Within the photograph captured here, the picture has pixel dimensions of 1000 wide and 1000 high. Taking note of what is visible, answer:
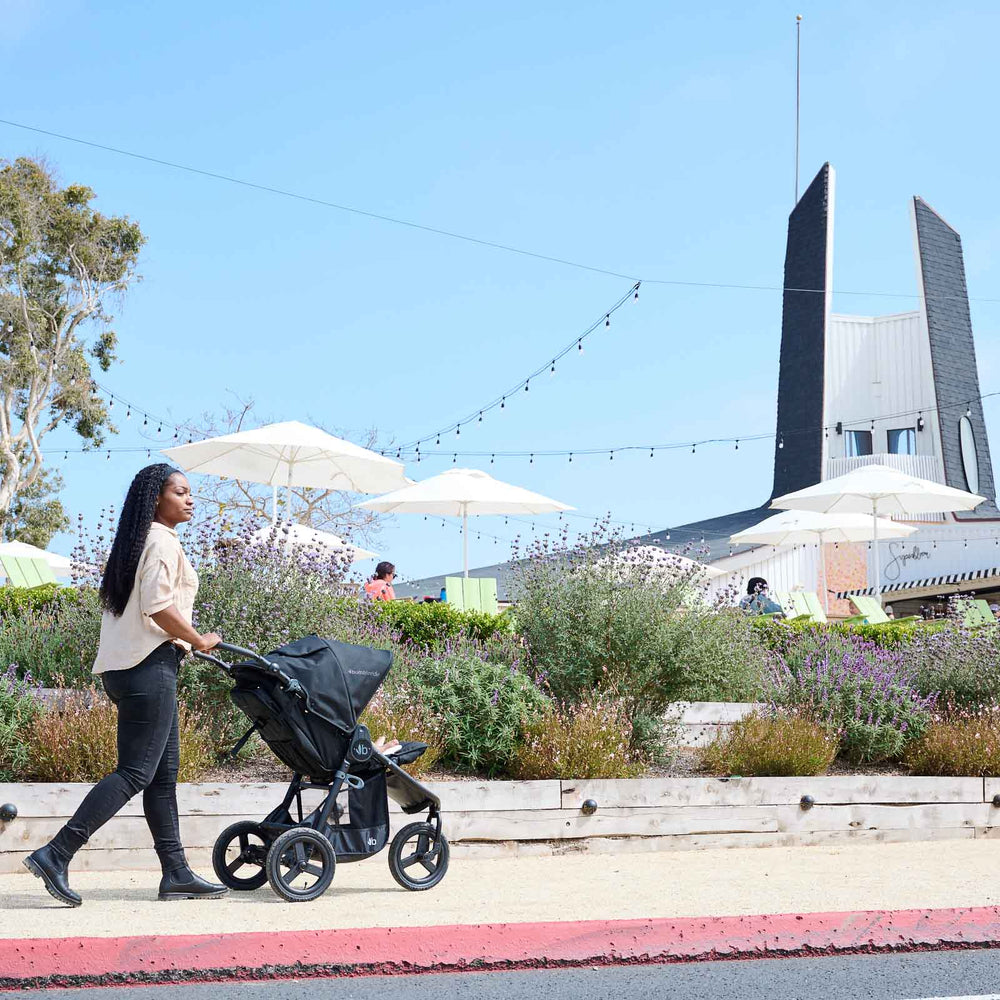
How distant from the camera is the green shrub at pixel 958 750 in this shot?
7766 mm

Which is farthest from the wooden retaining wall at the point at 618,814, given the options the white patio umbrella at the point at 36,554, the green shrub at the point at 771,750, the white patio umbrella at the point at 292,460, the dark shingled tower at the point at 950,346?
the dark shingled tower at the point at 950,346

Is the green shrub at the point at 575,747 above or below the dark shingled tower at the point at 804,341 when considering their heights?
below

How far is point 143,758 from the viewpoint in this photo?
469cm

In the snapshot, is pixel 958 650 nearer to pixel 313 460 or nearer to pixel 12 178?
pixel 313 460

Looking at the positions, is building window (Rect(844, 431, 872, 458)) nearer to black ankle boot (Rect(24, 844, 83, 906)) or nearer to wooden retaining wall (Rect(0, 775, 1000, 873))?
wooden retaining wall (Rect(0, 775, 1000, 873))

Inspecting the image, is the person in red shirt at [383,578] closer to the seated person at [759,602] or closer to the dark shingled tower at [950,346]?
the seated person at [759,602]

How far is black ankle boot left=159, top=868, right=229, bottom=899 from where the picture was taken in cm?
487

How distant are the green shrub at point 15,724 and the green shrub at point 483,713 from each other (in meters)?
2.26

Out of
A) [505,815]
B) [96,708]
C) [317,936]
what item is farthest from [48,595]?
[317,936]

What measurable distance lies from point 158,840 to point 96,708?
1.80 metres

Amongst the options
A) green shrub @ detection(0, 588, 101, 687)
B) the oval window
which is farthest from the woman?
the oval window

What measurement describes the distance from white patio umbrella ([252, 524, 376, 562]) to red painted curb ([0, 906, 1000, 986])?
4436 millimetres

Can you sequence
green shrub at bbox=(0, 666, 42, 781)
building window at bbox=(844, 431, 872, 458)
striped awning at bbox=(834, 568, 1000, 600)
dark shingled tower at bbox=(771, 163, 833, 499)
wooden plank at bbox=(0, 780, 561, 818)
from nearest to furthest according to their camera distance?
wooden plank at bbox=(0, 780, 561, 818), green shrub at bbox=(0, 666, 42, 781), striped awning at bbox=(834, 568, 1000, 600), dark shingled tower at bbox=(771, 163, 833, 499), building window at bbox=(844, 431, 872, 458)

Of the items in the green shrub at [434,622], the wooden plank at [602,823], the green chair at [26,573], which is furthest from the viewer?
the green chair at [26,573]
